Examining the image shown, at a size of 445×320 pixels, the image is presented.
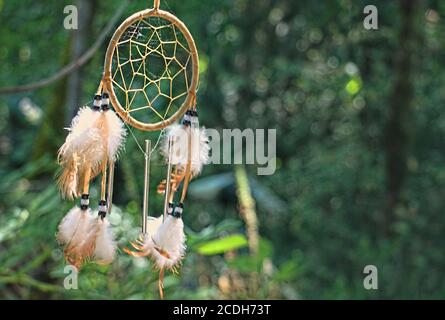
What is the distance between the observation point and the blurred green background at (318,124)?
337 cm

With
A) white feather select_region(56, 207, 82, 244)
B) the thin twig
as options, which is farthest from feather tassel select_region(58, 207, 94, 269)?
the thin twig

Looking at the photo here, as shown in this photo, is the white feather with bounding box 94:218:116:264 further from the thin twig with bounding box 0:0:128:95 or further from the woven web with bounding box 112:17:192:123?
the thin twig with bounding box 0:0:128:95

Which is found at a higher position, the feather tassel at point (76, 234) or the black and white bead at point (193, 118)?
the black and white bead at point (193, 118)

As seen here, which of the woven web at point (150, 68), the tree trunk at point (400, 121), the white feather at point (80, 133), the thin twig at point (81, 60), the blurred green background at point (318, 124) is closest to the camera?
the white feather at point (80, 133)

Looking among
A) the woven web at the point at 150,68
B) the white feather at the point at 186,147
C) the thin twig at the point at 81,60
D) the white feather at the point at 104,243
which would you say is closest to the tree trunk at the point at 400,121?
the woven web at the point at 150,68

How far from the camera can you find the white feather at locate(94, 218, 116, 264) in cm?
120

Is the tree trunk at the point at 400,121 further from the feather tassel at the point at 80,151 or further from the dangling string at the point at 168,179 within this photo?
the feather tassel at the point at 80,151

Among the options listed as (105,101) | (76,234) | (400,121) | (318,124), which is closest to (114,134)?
(105,101)

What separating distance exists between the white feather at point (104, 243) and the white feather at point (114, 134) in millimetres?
95

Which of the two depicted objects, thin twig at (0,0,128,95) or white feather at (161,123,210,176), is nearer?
white feather at (161,123,210,176)

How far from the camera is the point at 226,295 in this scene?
273cm

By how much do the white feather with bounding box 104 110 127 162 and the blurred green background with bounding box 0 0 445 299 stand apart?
1.79 meters

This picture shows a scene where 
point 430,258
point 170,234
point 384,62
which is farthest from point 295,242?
point 170,234

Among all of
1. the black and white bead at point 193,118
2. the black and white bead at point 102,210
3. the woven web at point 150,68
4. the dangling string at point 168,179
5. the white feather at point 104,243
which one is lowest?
the white feather at point 104,243
